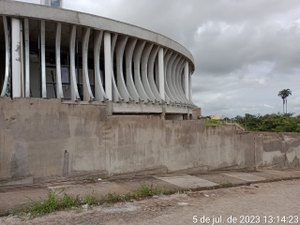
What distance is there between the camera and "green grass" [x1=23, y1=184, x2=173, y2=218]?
554cm

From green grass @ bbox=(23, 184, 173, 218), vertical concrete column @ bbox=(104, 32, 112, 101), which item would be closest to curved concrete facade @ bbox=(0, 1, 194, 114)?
vertical concrete column @ bbox=(104, 32, 112, 101)

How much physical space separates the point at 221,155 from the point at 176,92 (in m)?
10.7

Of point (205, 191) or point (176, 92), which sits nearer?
point (205, 191)

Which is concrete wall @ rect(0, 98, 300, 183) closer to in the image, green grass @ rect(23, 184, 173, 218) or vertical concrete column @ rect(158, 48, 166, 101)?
green grass @ rect(23, 184, 173, 218)

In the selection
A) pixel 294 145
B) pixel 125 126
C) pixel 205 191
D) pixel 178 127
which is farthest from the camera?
pixel 294 145

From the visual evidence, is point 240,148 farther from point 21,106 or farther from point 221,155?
point 21,106

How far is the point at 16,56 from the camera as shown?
12.5 m

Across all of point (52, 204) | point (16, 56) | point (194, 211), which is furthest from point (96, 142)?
point (16, 56)

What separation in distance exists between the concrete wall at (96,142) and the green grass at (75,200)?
1.13 meters

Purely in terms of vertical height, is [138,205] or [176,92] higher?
[176,92]

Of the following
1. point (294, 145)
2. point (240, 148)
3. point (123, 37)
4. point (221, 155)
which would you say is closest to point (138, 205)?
point (221, 155)

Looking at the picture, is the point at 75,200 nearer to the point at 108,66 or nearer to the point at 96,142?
the point at 96,142

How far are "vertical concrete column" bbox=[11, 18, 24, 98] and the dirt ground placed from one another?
7.72m

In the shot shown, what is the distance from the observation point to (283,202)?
7.05m
